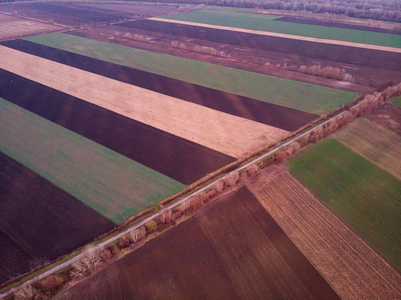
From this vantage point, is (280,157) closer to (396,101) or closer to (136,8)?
(396,101)

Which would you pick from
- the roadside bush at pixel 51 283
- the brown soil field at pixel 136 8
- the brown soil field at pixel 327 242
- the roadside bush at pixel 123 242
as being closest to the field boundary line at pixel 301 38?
the brown soil field at pixel 136 8

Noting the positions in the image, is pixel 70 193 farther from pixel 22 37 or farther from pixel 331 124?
pixel 22 37

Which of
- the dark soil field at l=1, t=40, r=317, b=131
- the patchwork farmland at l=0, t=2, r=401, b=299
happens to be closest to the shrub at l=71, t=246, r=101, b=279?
the patchwork farmland at l=0, t=2, r=401, b=299


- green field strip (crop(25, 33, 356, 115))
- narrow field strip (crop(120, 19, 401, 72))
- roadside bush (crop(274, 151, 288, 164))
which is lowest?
roadside bush (crop(274, 151, 288, 164))

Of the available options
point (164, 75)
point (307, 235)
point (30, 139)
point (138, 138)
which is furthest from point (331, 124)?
point (30, 139)

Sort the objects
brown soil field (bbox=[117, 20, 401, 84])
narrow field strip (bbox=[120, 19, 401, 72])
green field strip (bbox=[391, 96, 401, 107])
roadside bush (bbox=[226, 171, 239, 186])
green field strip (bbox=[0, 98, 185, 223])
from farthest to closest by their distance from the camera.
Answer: narrow field strip (bbox=[120, 19, 401, 72])
brown soil field (bbox=[117, 20, 401, 84])
green field strip (bbox=[391, 96, 401, 107])
roadside bush (bbox=[226, 171, 239, 186])
green field strip (bbox=[0, 98, 185, 223])

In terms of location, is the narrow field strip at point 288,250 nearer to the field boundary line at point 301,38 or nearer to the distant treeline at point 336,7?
the field boundary line at point 301,38

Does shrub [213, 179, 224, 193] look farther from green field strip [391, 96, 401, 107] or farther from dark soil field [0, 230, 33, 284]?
green field strip [391, 96, 401, 107]
